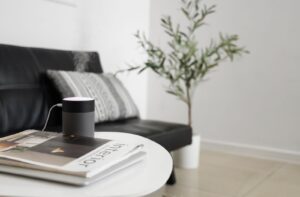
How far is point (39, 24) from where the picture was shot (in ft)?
7.20

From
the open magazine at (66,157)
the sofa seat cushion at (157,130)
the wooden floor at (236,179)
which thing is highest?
the open magazine at (66,157)

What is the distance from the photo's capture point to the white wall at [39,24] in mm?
2010

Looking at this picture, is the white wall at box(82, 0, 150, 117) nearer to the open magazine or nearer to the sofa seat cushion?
the sofa seat cushion

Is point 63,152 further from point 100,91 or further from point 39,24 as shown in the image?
point 39,24

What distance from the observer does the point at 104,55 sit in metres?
2.75

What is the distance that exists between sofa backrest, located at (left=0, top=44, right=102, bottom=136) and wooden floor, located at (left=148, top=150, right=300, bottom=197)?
77 cm

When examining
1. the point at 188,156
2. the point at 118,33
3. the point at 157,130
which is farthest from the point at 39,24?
the point at 188,156

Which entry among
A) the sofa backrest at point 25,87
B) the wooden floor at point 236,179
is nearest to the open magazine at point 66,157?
the sofa backrest at point 25,87

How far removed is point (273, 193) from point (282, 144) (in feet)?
2.71

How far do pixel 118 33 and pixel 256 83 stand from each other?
118 centimetres

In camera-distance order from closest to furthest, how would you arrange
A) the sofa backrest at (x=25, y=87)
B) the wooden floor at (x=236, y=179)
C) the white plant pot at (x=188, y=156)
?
1. the sofa backrest at (x=25, y=87)
2. the wooden floor at (x=236, y=179)
3. the white plant pot at (x=188, y=156)

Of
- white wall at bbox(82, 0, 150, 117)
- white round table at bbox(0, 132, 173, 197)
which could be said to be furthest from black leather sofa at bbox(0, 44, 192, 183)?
white round table at bbox(0, 132, 173, 197)

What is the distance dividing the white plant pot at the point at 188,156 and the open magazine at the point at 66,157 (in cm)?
146

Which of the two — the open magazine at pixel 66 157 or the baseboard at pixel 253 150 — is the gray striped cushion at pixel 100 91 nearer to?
the open magazine at pixel 66 157
